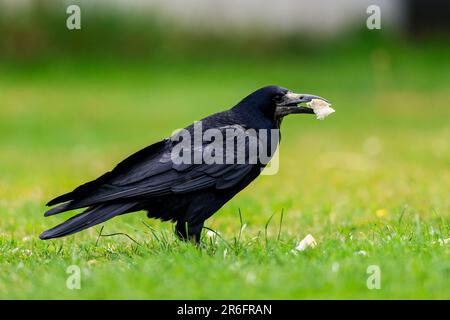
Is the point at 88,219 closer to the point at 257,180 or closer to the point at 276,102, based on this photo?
the point at 276,102

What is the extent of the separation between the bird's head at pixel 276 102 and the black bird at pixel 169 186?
0.32 feet

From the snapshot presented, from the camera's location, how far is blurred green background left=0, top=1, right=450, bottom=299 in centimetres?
414

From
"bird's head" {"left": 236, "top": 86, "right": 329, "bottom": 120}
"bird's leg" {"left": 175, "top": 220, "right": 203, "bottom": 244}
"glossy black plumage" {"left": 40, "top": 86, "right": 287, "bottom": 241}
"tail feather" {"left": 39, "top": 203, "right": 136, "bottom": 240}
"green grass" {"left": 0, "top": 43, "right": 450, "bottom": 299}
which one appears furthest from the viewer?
"bird's head" {"left": 236, "top": 86, "right": 329, "bottom": 120}

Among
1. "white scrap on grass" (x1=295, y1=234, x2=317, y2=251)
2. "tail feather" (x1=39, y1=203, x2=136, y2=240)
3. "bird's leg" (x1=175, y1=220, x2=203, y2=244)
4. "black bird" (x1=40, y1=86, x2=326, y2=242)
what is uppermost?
"black bird" (x1=40, y1=86, x2=326, y2=242)

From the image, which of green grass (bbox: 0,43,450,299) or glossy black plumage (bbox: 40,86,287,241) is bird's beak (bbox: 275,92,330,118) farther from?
green grass (bbox: 0,43,450,299)

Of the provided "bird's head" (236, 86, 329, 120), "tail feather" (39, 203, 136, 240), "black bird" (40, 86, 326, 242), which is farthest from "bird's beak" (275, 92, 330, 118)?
"tail feather" (39, 203, 136, 240)

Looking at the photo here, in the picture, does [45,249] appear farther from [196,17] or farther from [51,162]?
[196,17]

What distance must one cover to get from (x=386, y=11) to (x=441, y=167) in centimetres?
1104

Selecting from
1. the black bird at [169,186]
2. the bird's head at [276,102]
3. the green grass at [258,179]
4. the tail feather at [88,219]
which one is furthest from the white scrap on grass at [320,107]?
the tail feather at [88,219]

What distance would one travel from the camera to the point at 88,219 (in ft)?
15.8

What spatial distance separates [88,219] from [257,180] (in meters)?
4.37

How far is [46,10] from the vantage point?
17.8 metres

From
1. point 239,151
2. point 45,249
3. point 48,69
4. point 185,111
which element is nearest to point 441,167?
point 239,151

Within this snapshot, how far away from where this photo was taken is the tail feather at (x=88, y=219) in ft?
15.4
